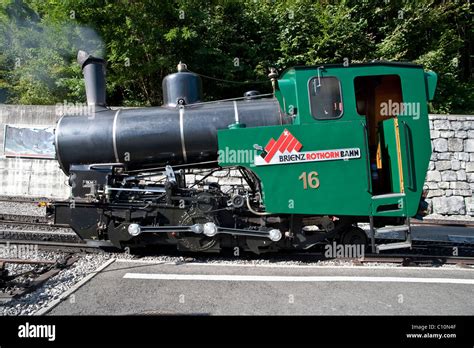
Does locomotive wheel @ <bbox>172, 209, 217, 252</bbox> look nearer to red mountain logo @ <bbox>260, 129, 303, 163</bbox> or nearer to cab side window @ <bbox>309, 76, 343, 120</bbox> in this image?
red mountain logo @ <bbox>260, 129, 303, 163</bbox>

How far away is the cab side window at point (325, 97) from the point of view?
5.11 metres

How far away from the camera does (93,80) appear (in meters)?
6.10

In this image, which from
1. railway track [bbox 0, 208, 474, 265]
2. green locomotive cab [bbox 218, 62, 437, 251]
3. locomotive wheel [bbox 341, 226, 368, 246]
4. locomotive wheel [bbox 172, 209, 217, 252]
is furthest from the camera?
railway track [bbox 0, 208, 474, 265]

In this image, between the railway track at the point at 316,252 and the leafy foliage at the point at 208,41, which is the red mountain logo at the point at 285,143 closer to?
the railway track at the point at 316,252

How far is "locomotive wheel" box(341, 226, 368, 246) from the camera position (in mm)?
5652

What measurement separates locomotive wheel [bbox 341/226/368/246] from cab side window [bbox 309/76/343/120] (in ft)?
6.32

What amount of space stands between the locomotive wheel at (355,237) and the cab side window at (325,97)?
193 cm

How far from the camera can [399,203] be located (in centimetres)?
517

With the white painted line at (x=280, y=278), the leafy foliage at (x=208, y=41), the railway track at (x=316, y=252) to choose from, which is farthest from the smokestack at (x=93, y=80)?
the leafy foliage at (x=208, y=41)

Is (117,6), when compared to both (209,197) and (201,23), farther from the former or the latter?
(209,197)

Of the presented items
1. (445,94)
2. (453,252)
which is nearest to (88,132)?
(453,252)

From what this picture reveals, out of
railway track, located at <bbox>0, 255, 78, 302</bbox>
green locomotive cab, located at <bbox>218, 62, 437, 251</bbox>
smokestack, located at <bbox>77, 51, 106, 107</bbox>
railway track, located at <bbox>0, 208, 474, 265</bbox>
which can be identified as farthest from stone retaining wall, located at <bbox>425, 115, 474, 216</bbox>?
railway track, located at <bbox>0, 255, 78, 302</bbox>

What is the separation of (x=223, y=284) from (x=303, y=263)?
158 cm
